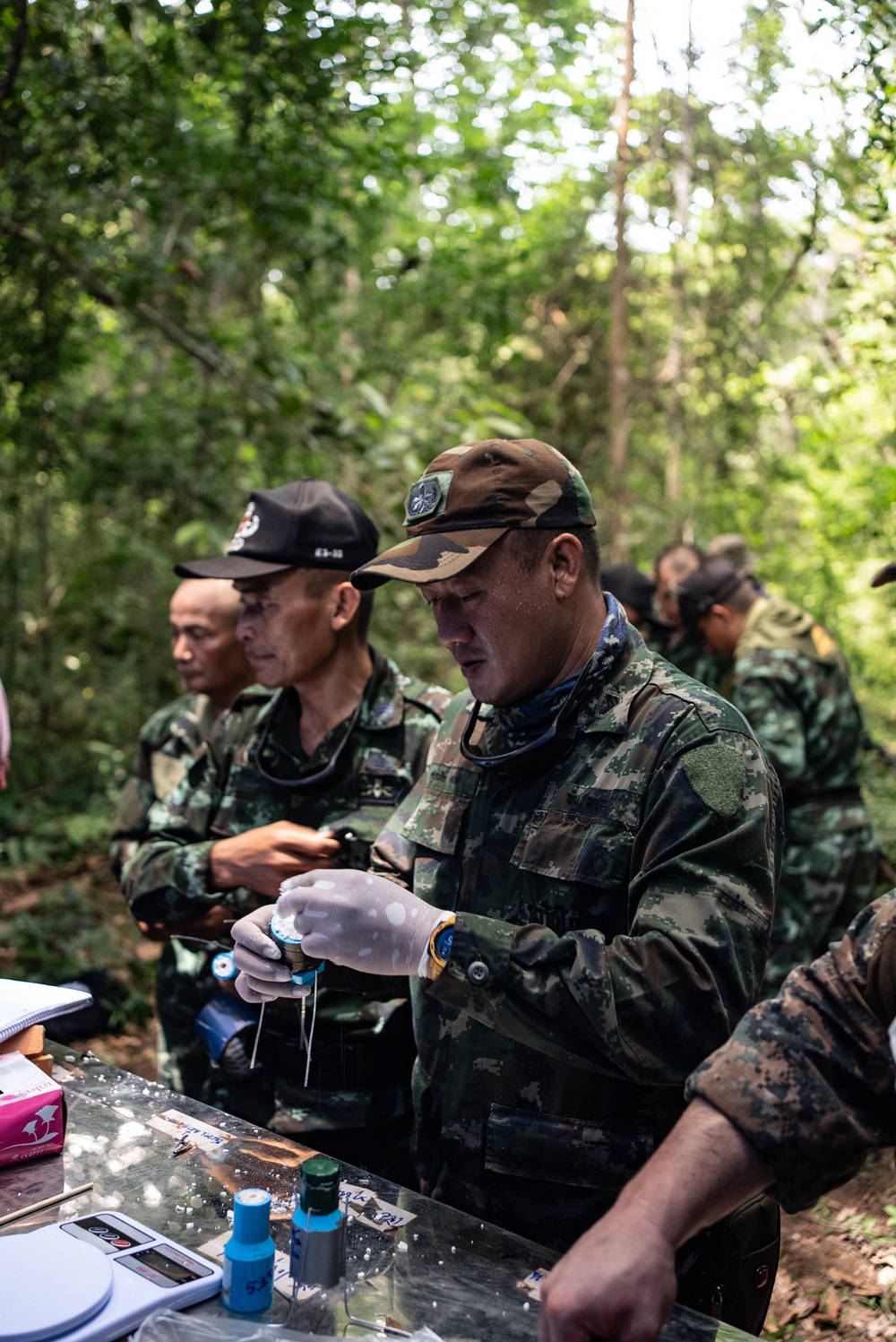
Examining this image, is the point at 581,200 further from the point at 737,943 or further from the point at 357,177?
the point at 737,943

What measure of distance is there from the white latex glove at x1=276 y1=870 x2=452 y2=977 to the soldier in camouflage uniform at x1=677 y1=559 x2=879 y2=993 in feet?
10.4

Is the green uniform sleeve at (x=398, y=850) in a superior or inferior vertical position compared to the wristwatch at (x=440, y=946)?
inferior

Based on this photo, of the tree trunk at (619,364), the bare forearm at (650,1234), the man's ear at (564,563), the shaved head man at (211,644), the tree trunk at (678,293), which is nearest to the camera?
the bare forearm at (650,1234)

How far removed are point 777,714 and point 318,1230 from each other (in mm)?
3622

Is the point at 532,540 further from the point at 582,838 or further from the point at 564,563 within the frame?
the point at 582,838

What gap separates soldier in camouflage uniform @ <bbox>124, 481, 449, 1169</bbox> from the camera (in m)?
2.37

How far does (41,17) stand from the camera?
483 cm

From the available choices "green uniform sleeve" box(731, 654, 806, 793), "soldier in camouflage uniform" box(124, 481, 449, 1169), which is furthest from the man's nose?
"green uniform sleeve" box(731, 654, 806, 793)

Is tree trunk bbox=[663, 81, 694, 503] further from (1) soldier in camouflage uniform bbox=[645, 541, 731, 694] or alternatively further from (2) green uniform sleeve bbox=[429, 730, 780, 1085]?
(2) green uniform sleeve bbox=[429, 730, 780, 1085]

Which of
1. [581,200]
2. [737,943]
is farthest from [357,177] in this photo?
[737,943]

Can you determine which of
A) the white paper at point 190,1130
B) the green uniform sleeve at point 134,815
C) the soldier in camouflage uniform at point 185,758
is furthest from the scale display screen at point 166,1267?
the green uniform sleeve at point 134,815

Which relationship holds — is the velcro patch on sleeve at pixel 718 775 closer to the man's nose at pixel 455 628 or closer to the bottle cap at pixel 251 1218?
the man's nose at pixel 455 628

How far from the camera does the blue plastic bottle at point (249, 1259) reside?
4.64 ft

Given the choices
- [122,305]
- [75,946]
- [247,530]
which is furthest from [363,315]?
[247,530]
